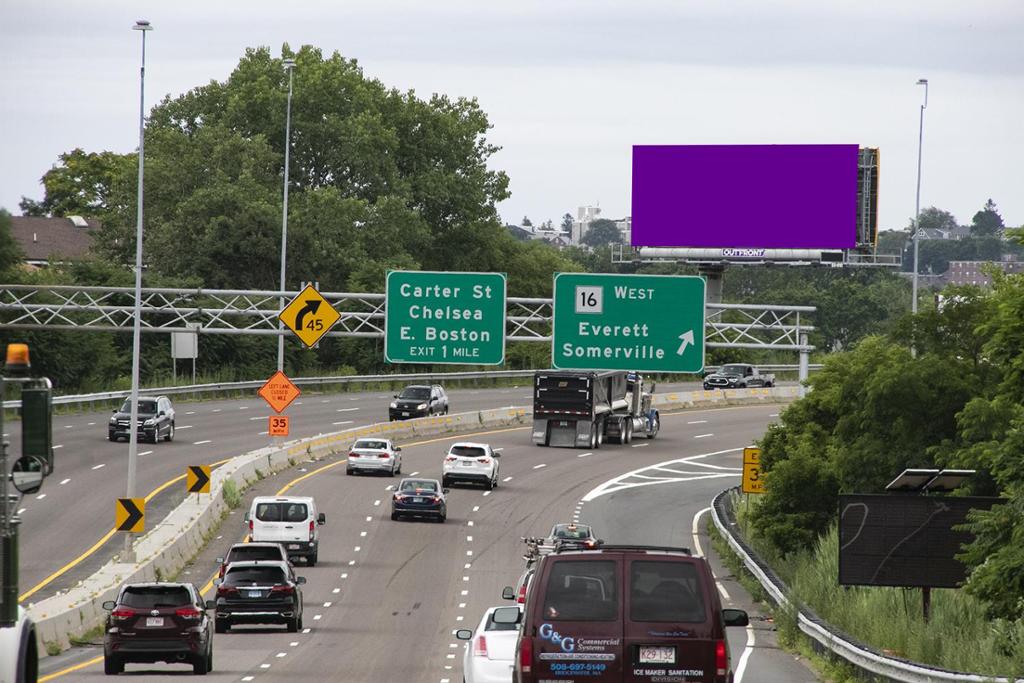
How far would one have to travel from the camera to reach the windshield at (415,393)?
7669 centimetres

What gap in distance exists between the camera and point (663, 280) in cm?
4162

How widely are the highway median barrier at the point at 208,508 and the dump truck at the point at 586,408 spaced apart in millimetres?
3108

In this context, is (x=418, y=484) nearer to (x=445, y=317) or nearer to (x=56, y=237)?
(x=445, y=317)

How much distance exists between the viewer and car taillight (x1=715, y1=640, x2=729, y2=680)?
50.1 ft

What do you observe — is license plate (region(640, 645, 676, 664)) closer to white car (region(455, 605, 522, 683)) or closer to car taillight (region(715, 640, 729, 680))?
car taillight (region(715, 640, 729, 680))

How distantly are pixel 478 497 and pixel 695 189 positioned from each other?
1787 centimetres

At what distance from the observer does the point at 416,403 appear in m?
76.3

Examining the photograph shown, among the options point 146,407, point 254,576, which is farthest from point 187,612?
point 146,407

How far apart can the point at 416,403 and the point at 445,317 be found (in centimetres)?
3263

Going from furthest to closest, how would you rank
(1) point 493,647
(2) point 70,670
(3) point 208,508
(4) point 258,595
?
(3) point 208,508, (4) point 258,595, (2) point 70,670, (1) point 493,647

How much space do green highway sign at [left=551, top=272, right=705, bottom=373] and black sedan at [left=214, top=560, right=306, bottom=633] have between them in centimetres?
1130

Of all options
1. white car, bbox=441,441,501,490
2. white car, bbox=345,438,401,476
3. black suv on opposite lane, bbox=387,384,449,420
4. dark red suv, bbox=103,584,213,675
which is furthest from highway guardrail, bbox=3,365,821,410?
dark red suv, bbox=103,584,213,675

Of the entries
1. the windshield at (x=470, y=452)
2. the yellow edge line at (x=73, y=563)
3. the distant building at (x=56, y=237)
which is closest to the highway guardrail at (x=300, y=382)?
the windshield at (x=470, y=452)

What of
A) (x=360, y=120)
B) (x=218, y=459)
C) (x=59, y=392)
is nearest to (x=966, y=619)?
(x=218, y=459)
